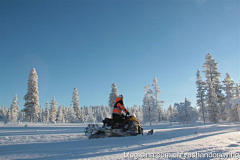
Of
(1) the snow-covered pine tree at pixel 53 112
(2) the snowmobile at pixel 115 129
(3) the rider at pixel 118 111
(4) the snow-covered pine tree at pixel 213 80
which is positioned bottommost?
(1) the snow-covered pine tree at pixel 53 112

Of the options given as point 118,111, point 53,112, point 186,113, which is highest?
point 118,111

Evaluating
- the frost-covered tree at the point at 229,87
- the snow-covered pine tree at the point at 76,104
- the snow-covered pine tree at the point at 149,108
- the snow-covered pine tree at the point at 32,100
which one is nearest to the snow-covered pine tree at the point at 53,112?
the snow-covered pine tree at the point at 76,104

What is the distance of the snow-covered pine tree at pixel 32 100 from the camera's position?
1464 inches

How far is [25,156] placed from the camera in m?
4.32

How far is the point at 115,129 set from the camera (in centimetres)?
797

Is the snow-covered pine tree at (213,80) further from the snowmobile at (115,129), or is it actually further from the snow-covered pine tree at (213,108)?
the snowmobile at (115,129)

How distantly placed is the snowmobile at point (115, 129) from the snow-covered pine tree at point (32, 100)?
3489 centimetres

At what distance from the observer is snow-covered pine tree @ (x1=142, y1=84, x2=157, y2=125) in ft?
129

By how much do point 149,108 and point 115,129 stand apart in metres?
33.5

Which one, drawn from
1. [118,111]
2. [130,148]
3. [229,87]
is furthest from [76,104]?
[130,148]

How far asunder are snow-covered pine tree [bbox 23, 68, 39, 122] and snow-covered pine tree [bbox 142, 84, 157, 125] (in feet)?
87.0

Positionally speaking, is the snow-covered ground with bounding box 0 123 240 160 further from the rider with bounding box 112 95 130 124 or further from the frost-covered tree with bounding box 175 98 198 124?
the frost-covered tree with bounding box 175 98 198 124

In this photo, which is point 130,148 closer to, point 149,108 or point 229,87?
point 149,108

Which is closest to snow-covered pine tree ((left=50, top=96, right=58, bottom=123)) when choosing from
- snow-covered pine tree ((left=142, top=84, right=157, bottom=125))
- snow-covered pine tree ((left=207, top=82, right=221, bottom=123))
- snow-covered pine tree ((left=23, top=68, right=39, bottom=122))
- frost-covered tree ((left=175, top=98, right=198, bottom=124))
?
snow-covered pine tree ((left=23, top=68, right=39, bottom=122))
